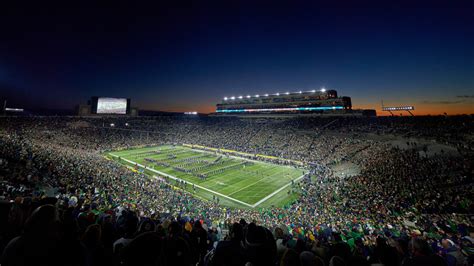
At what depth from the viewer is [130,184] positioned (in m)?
19.5

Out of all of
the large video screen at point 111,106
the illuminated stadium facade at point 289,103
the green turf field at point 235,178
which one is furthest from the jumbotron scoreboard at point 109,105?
the illuminated stadium facade at point 289,103

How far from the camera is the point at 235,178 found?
97.8ft

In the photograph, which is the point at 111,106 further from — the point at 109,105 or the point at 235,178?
the point at 235,178

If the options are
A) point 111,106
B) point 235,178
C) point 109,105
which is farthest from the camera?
point 111,106

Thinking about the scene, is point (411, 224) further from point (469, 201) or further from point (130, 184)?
point (130, 184)

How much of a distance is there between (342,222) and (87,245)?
13659 millimetres

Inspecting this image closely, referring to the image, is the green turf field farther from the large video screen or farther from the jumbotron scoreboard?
the large video screen

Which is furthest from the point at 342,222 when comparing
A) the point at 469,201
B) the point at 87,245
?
the point at 87,245

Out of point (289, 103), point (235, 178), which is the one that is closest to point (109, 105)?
point (235, 178)

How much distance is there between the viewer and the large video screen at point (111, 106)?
6462 centimetres

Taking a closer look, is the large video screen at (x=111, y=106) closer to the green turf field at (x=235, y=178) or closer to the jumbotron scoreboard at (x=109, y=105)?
the jumbotron scoreboard at (x=109, y=105)

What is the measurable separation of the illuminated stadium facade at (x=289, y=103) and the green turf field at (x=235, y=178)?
39.1 m

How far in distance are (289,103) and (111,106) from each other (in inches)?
2492

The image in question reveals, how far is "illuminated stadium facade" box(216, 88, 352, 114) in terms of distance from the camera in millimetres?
65125
